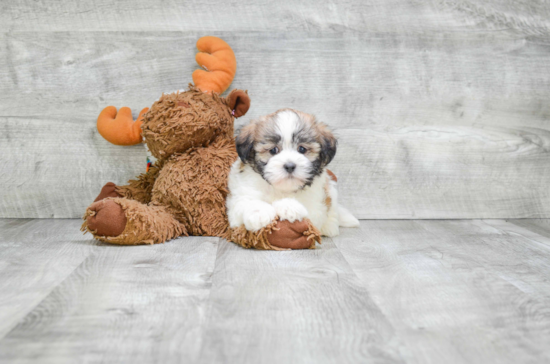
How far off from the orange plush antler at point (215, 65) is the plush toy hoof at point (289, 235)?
0.74 meters

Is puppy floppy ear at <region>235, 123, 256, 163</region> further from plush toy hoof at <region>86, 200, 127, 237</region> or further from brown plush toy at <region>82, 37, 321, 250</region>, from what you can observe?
plush toy hoof at <region>86, 200, 127, 237</region>

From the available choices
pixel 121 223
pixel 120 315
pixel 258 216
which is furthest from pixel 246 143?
pixel 120 315

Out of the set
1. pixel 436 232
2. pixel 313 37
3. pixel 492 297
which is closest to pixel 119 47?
pixel 313 37

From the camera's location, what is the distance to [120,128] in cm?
204

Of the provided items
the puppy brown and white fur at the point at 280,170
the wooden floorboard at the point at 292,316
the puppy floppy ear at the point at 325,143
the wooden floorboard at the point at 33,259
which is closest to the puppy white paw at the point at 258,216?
the puppy brown and white fur at the point at 280,170

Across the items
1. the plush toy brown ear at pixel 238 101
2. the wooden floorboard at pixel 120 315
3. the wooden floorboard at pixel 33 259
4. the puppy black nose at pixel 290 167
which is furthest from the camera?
the plush toy brown ear at pixel 238 101

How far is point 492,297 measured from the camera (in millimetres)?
1202

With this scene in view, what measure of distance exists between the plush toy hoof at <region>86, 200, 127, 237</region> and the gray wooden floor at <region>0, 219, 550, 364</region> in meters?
0.06

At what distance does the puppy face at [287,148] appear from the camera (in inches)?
61.2

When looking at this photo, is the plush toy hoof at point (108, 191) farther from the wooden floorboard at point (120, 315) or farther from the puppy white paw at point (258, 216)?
the puppy white paw at point (258, 216)

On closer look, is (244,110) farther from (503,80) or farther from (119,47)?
(503,80)

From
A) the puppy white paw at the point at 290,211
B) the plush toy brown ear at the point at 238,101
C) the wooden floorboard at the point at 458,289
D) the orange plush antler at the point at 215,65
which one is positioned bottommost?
the wooden floorboard at the point at 458,289

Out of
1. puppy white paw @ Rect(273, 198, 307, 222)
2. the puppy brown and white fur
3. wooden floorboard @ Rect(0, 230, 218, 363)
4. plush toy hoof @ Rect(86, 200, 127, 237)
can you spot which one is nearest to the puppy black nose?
the puppy brown and white fur

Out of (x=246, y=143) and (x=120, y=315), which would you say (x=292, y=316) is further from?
(x=246, y=143)
